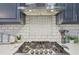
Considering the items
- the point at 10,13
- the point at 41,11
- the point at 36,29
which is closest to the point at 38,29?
the point at 36,29

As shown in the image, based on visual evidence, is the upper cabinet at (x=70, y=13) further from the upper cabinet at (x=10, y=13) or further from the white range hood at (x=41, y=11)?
the upper cabinet at (x=10, y=13)

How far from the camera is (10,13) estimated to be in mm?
2145

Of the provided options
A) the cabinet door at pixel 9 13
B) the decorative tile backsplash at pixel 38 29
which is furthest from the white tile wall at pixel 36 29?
the cabinet door at pixel 9 13

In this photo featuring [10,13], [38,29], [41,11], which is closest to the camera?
[10,13]

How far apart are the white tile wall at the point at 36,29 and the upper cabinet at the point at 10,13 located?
9.9 inches

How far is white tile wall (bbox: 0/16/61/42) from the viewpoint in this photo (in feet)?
7.84

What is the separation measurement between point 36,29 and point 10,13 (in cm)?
44

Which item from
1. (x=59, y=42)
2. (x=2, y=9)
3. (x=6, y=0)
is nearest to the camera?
(x=6, y=0)

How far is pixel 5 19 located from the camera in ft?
7.04

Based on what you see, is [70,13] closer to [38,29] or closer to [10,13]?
[38,29]

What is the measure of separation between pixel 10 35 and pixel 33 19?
14.5 inches

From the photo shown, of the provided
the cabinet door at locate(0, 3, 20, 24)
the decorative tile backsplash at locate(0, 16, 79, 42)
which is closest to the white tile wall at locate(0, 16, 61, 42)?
the decorative tile backsplash at locate(0, 16, 79, 42)
